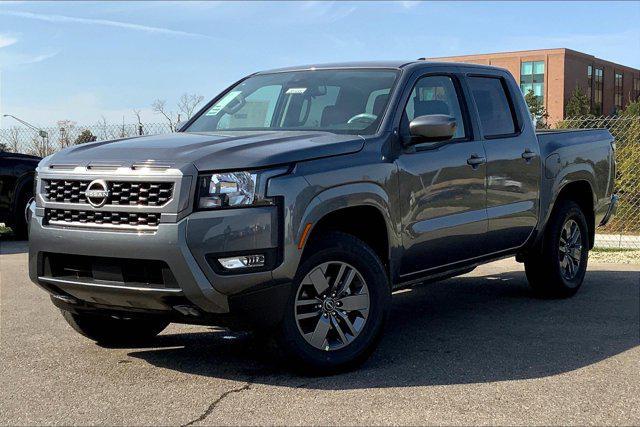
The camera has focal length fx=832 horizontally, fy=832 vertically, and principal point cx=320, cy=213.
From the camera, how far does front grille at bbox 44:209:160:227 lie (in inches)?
178

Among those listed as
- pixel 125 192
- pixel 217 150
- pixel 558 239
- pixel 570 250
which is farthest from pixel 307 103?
pixel 570 250

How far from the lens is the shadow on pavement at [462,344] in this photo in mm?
4984

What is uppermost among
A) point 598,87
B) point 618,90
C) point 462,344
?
point 598,87

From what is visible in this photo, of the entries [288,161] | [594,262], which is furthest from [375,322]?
[594,262]

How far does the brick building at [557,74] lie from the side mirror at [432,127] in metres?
71.5

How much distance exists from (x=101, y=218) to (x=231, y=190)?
778 millimetres

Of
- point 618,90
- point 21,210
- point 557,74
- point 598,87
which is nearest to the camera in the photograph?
point 21,210

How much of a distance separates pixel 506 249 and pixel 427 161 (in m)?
1.48

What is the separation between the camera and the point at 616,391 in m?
4.67

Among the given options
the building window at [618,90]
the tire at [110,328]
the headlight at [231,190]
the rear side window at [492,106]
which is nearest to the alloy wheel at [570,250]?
the rear side window at [492,106]

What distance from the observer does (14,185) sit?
1298 centimetres

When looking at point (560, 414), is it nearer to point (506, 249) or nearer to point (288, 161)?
point (288, 161)

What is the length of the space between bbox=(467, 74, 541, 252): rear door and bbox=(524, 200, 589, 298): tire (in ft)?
1.89

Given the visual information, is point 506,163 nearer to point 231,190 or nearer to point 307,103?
point 307,103
